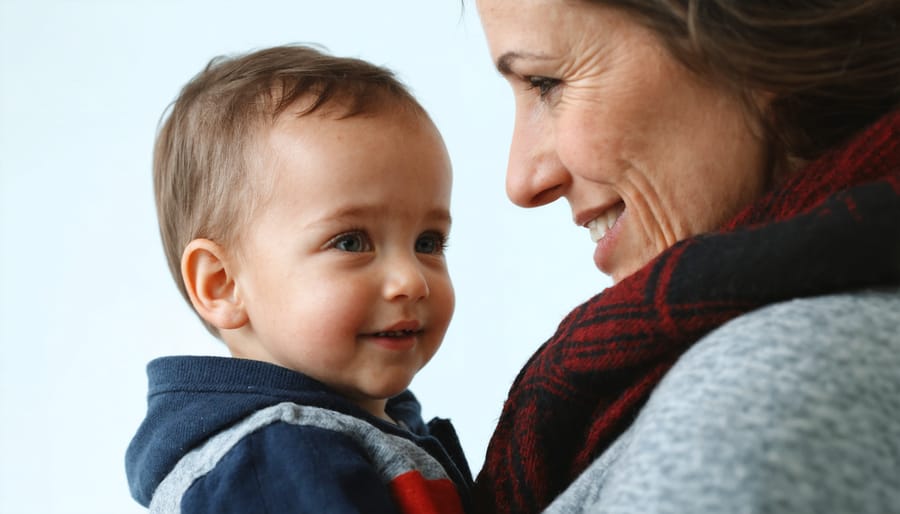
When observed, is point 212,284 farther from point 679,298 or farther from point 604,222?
point 679,298

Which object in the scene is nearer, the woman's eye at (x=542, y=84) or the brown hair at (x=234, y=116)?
the woman's eye at (x=542, y=84)

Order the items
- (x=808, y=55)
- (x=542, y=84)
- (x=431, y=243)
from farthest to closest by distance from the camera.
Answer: (x=431, y=243), (x=542, y=84), (x=808, y=55)

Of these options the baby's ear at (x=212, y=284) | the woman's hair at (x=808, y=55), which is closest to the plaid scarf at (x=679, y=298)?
the woman's hair at (x=808, y=55)

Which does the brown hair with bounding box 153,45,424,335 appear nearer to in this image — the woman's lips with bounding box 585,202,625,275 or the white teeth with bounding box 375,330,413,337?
the white teeth with bounding box 375,330,413,337

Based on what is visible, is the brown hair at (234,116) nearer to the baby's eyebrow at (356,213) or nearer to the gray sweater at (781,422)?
the baby's eyebrow at (356,213)

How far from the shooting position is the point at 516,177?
1307mm

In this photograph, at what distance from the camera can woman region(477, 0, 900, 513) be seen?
0.74m

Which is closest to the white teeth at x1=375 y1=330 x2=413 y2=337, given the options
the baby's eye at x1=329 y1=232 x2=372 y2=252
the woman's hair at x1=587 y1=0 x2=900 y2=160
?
the baby's eye at x1=329 y1=232 x2=372 y2=252

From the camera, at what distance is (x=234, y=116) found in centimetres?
145

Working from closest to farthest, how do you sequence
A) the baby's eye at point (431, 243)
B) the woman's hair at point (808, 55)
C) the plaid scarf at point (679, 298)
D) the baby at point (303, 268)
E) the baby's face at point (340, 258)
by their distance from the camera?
the plaid scarf at point (679, 298) → the woman's hair at point (808, 55) → the baby at point (303, 268) → the baby's face at point (340, 258) → the baby's eye at point (431, 243)

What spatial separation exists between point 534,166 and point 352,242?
29cm

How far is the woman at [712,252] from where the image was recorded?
740 mm

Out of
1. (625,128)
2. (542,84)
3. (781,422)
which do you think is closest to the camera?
(781,422)

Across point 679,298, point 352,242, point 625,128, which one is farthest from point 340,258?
point 679,298
